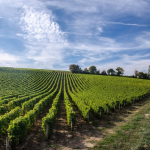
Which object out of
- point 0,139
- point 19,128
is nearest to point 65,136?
point 19,128

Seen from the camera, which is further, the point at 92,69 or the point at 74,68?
the point at 92,69

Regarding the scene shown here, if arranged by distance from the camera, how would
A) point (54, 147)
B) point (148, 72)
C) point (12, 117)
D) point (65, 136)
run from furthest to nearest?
point (148, 72) → point (12, 117) → point (65, 136) → point (54, 147)

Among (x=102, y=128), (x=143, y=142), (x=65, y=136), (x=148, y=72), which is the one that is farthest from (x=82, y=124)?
(x=148, y=72)

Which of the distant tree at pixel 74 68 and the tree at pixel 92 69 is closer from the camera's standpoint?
the distant tree at pixel 74 68

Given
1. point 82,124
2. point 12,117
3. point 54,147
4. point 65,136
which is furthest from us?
Answer: point 82,124

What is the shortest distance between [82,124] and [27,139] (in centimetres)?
599

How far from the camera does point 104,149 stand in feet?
25.0

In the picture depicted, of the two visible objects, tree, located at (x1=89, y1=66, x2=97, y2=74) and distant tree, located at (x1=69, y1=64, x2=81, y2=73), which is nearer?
distant tree, located at (x1=69, y1=64, x2=81, y2=73)

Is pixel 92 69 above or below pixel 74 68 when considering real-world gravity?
below

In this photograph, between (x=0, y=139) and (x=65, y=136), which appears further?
(x=65, y=136)

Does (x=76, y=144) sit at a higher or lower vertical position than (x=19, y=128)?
lower

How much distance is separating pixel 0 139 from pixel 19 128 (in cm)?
244

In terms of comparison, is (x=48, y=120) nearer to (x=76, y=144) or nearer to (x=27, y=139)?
(x=27, y=139)

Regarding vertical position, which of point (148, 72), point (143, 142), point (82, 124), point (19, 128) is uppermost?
point (148, 72)
